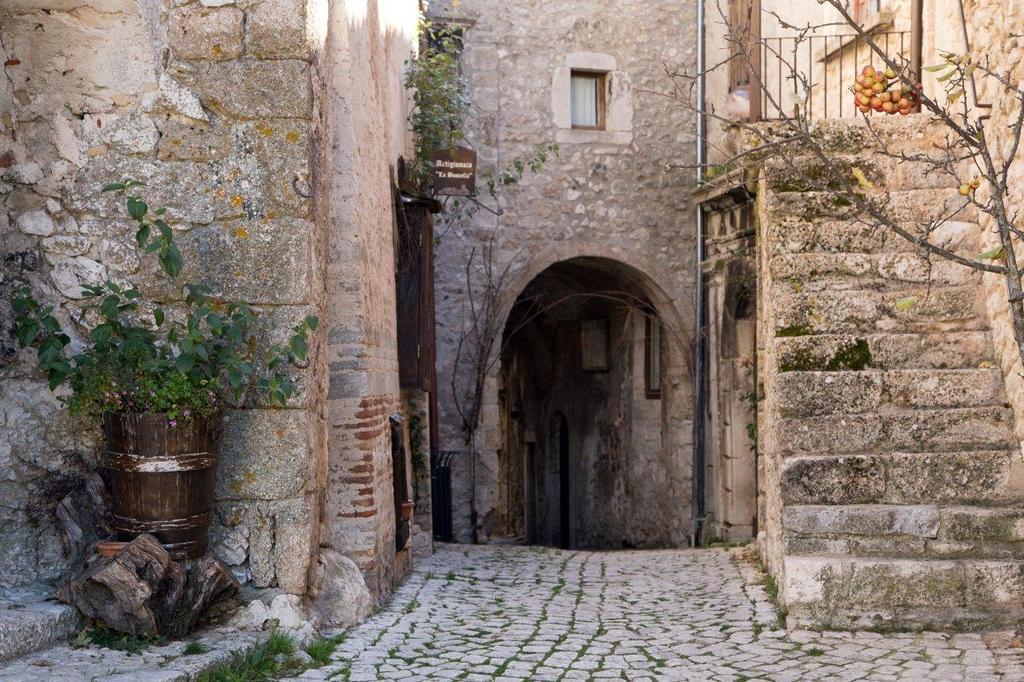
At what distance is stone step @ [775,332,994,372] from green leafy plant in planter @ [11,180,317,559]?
250cm

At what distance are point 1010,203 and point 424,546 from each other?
4612 mm

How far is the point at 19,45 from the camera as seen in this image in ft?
14.7

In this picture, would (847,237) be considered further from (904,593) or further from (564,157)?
(564,157)

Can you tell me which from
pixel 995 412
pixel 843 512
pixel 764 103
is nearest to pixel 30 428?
pixel 843 512

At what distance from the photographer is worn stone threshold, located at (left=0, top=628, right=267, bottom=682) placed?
11.3 ft

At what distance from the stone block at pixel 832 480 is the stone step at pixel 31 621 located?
10.3ft

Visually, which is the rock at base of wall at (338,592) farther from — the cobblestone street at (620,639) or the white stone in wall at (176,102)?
the white stone in wall at (176,102)

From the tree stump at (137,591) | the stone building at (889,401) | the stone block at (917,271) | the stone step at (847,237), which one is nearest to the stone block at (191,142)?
the tree stump at (137,591)

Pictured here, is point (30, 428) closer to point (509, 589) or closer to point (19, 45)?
point (19, 45)

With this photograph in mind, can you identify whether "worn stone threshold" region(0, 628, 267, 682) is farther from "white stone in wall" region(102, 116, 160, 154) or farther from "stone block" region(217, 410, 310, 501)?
"white stone in wall" region(102, 116, 160, 154)

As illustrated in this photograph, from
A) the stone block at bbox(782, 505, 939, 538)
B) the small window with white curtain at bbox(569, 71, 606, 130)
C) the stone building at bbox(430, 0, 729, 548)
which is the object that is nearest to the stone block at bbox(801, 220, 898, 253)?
the stone block at bbox(782, 505, 939, 538)

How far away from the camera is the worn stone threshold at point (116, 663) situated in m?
3.45

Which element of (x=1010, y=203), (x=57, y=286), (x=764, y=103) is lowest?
(x=57, y=286)

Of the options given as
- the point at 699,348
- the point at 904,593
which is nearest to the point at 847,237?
the point at 904,593
